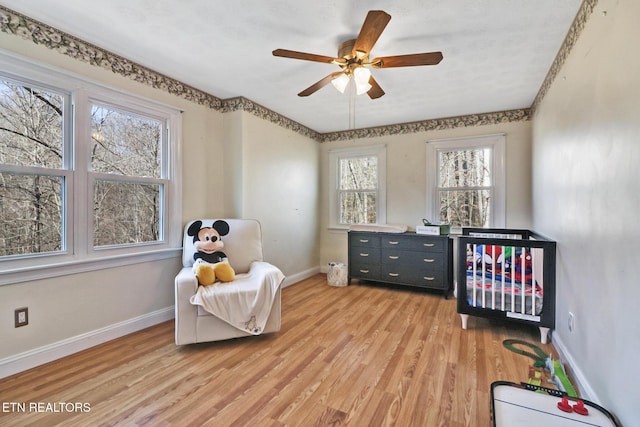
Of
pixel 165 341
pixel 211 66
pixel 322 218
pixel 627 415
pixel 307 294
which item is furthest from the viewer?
pixel 322 218

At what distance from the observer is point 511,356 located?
6.95ft

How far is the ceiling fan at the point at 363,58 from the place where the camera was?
1.63 meters

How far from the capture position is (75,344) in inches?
84.2

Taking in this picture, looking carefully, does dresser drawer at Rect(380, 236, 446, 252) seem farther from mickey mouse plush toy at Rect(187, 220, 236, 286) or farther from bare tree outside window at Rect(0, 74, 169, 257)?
bare tree outside window at Rect(0, 74, 169, 257)

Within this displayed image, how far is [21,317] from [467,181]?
4651mm

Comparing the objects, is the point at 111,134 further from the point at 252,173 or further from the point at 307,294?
the point at 307,294

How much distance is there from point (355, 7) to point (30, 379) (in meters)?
3.13

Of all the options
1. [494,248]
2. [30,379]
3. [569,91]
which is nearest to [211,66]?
[30,379]

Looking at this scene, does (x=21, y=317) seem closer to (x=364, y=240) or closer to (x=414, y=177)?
(x=364, y=240)

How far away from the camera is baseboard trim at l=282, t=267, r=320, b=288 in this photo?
158 inches

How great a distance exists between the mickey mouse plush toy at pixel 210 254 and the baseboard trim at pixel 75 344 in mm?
699

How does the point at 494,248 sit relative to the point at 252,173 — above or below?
below

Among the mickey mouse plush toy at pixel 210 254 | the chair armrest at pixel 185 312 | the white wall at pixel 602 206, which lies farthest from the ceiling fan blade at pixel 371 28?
the chair armrest at pixel 185 312

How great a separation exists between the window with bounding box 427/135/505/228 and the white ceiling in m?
0.82
